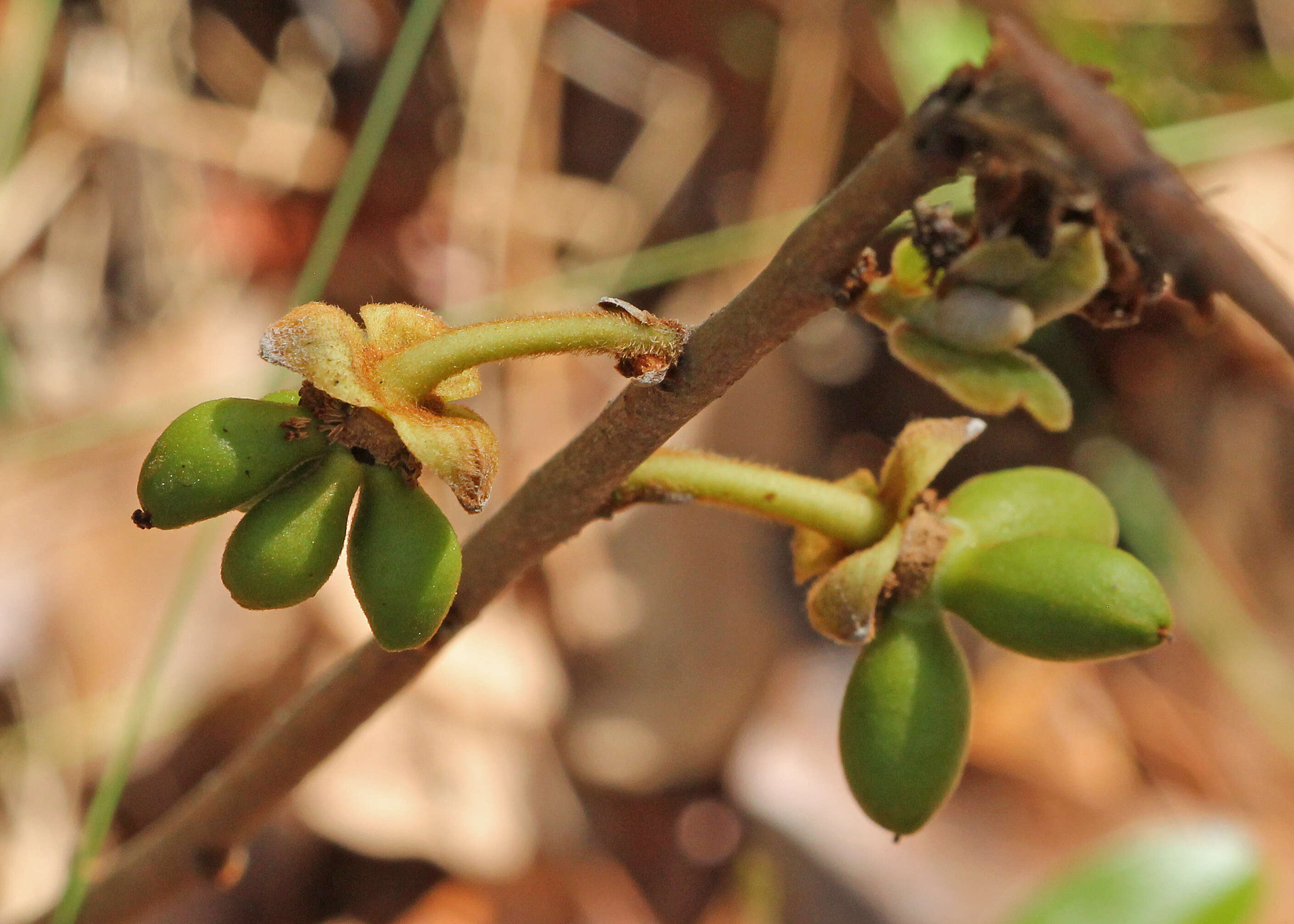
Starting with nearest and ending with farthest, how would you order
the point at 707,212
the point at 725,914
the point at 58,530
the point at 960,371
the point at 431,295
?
the point at 960,371 → the point at 58,530 → the point at 725,914 → the point at 431,295 → the point at 707,212

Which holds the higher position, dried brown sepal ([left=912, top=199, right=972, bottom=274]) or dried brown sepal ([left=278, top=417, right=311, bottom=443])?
dried brown sepal ([left=912, top=199, right=972, bottom=274])

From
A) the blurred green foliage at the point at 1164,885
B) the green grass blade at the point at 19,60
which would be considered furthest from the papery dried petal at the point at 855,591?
the green grass blade at the point at 19,60

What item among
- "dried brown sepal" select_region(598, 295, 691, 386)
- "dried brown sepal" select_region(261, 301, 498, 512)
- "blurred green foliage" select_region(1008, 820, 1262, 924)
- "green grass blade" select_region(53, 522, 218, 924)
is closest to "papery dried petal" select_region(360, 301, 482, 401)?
"dried brown sepal" select_region(261, 301, 498, 512)

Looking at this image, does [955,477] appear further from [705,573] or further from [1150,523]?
[705,573]

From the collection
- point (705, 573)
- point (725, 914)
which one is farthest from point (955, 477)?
point (725, 914)

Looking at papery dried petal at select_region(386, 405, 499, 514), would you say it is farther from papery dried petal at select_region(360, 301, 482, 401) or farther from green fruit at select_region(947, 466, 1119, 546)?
green fruit at select_region(947, 466, 1119, 546)

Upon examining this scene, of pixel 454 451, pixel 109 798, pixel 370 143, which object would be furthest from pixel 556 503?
pixel 370 143

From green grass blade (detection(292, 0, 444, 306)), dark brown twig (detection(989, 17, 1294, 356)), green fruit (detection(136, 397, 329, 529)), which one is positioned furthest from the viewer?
green grass blade (detection(292, 0, 444, 306))
